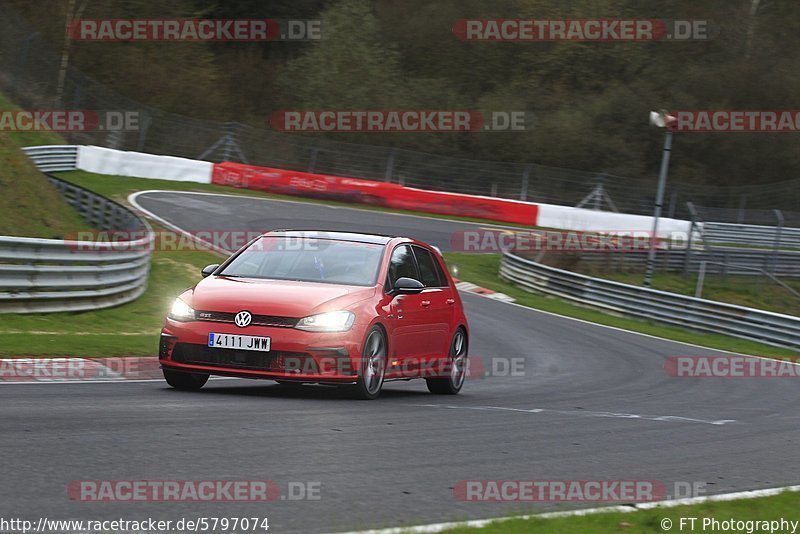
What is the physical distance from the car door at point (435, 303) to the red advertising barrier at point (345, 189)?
88.7 feet

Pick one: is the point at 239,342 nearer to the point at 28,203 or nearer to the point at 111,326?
the point at 111,326

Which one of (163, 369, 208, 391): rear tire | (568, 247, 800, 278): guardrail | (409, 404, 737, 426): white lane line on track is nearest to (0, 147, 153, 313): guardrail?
(163, 369, 208, 391): rear tire

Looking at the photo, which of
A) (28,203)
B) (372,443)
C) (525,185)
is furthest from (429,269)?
(525,185)

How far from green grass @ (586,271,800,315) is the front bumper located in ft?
76.7

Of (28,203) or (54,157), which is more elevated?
(54,157)

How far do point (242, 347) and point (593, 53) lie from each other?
1796 inches

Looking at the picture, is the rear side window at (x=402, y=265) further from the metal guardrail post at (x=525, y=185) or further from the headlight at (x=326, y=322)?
the metal guardrail post at (x=525, y=185)

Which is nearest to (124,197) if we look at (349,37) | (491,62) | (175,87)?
(175,87)

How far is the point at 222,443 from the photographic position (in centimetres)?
723

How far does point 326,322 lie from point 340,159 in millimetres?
33431

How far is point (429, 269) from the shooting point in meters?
12.1

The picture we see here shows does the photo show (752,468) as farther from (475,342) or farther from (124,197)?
(124,197)
